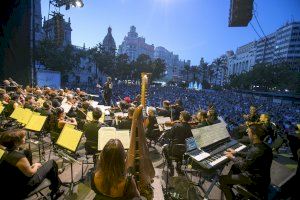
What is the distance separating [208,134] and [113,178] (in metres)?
3.04

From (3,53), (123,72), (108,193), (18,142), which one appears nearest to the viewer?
(108,193)

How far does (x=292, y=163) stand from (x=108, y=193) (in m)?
8.53

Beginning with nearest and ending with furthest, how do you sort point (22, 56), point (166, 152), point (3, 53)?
point (166, 152)
point (3, 53)
point (22, 56)

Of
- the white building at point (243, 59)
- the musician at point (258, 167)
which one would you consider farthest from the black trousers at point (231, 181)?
the white building at point (243, 59)

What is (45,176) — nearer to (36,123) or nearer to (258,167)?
(36,123)

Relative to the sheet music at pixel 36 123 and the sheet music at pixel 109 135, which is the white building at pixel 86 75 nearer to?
the sheet music at pixel 36 123

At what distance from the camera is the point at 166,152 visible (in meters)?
6.79

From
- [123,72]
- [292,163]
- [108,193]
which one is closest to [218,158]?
[108,193]

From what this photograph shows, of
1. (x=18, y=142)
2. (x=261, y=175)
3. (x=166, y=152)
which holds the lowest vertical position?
(x=166, y=152)

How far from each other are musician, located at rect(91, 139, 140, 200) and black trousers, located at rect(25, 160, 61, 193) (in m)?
1.87

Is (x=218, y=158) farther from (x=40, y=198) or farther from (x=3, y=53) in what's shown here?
(x=3, y=53)

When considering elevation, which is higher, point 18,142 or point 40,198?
point 18,142

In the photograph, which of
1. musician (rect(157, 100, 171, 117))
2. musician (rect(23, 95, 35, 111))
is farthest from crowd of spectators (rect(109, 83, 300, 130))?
musician (rect(23, 95, 35, 111))

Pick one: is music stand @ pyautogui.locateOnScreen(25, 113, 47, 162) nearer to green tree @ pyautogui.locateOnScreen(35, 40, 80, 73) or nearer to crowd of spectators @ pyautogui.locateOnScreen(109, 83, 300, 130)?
crowd of spectators @ pyautogui.locateOnScreen(109, 83, 300, 130)
